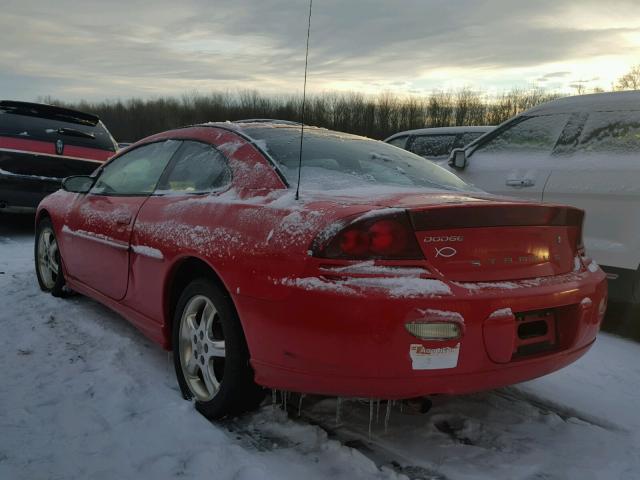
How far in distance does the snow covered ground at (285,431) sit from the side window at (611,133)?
1.63 m

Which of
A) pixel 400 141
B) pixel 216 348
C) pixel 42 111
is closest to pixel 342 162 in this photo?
pixel 216 348

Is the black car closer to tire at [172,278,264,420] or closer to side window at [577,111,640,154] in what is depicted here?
tire at [172,278,264,420]

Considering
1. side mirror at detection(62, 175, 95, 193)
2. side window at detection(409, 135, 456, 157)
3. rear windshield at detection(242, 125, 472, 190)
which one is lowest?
side mirror at detection(62, 175, 95, 193)

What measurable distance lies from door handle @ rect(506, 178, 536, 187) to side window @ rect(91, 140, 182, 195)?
108 inches

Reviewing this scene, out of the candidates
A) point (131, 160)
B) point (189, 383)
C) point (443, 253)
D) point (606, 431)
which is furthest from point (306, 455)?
point (131, 160)

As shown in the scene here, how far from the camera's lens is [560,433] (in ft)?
8.16

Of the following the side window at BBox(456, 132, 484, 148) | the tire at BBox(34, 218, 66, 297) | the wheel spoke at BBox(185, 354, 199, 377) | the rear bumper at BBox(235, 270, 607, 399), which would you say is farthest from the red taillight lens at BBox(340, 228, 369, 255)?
the side window at BBox(456, 132, 484, 148)

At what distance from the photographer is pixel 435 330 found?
1.90 meters

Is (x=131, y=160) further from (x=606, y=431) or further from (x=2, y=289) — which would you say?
(x=606, y=431)

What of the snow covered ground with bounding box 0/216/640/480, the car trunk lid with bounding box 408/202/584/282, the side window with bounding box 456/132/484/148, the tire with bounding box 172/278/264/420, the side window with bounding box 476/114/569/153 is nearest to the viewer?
the car trunk lid with bounding box 408/202/584/282

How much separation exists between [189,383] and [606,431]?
76.5 inches

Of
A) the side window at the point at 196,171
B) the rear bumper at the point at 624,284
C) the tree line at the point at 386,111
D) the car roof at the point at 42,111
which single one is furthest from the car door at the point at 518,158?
the tree line at the point at 386,111

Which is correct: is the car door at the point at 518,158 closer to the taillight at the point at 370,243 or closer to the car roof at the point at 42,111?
the taillight at the point at 370,243

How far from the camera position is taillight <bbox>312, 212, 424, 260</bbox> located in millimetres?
1971
